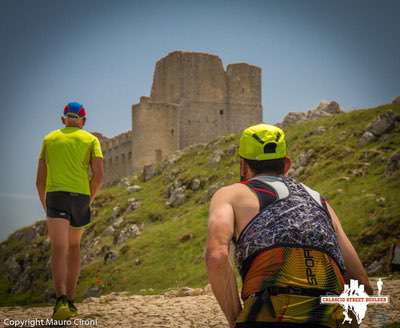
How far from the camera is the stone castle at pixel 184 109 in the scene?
50156 mm

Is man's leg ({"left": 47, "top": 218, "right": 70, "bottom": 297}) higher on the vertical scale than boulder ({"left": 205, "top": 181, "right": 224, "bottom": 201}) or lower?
higher

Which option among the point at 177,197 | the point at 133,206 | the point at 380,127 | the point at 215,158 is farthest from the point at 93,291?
the point at 215,158

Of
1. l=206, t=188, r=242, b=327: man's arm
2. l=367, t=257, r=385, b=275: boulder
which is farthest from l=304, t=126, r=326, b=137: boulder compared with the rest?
l=206, t=188, r=242, b=327: man's arm

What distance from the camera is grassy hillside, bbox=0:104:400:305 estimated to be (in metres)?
16.3

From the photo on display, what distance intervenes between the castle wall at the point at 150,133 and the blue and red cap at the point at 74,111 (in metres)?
42.9

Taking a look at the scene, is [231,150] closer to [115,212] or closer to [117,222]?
[115,212]

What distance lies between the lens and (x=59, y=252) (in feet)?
20.3

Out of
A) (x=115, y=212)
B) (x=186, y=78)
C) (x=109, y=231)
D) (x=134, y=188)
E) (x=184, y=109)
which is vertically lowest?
(x=109, y=231)

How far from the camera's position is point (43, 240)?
35.3m

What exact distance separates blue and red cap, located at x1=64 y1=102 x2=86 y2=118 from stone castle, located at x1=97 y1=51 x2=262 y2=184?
141 feet

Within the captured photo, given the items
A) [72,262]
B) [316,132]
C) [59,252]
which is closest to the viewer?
[59,252]

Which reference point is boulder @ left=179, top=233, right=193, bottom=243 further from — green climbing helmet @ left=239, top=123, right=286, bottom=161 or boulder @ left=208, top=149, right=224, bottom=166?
green climbing helmet @ left=239, top=123, right=286, bottom=161

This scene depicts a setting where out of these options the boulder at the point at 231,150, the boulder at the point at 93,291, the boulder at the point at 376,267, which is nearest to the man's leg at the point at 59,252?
the boulder at the point at 376,267

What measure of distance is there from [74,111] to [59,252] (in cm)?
172
